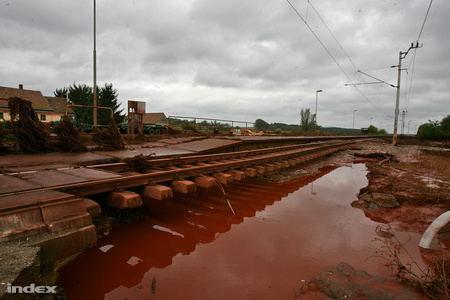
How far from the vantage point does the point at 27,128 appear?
20.4 feet

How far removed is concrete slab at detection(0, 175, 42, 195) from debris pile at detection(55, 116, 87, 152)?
3.32 metres

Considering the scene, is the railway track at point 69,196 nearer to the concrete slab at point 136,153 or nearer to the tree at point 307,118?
the concrete slab at point 136,153

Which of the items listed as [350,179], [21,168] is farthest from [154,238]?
[350,179]

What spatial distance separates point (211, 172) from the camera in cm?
568

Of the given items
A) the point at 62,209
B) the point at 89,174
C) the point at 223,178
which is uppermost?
the point at 89,174

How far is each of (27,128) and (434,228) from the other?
835cm

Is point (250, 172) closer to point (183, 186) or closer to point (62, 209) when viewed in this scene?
point (183, 186)

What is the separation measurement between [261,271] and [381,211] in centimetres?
367

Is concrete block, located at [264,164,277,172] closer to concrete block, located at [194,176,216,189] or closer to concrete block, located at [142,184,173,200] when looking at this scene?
concrete block, located at [194,176,216,189]

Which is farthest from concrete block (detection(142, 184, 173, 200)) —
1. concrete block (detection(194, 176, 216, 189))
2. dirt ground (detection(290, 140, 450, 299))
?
dirt ground (detection(290, 140, 450, 299))

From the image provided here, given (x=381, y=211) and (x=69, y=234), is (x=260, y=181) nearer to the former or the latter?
(x=381, y=211)

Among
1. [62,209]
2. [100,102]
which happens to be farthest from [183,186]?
[100,102]

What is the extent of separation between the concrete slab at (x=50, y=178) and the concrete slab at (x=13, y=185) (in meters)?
0.11

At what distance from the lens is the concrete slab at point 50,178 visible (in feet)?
11.3
